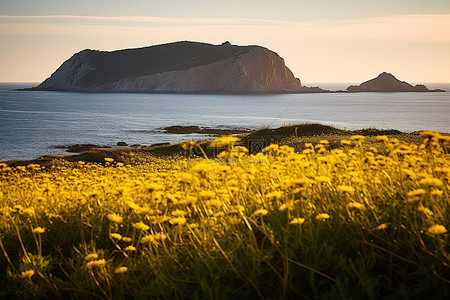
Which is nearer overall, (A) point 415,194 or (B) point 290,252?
(A) point 415,194

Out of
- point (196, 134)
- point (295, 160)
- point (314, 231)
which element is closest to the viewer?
point (314, 231)

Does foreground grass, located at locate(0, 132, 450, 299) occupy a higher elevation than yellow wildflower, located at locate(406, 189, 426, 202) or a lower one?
lower

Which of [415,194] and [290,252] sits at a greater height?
[415,194]

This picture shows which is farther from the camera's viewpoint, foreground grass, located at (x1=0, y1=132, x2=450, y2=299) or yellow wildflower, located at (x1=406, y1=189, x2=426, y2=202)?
foreground grass, located at (x1=0, y1=132, x2=450, y2=299)

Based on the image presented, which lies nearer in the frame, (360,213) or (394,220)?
(394,220)

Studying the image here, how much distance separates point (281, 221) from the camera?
3.95 meters

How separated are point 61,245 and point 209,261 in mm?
1909

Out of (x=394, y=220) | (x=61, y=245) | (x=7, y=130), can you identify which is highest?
(x=394, y=220)

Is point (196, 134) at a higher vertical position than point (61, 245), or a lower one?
lower

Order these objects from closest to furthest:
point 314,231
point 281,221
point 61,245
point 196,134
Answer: point 314,231
point 281,221
point 61,245
point 196,134

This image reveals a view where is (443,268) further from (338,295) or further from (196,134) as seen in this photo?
(196,134)

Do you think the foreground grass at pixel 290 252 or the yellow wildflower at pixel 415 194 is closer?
the yellow wildflower at pixel 415 194

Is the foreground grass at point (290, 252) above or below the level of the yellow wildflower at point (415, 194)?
below

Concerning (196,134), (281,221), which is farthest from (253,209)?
(196,134)
